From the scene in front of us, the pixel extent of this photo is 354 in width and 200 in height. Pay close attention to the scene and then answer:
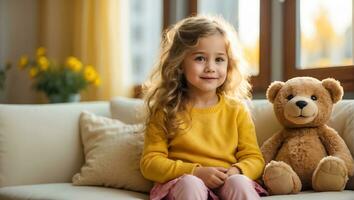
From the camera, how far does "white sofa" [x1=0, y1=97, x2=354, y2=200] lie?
234 cm

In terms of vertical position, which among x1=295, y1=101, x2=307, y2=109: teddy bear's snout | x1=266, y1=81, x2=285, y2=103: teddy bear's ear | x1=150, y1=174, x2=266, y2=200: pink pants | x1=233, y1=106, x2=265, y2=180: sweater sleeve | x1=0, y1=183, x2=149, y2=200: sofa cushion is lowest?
x1=0, y1=183, x2=149, y2=200: sofa cushion

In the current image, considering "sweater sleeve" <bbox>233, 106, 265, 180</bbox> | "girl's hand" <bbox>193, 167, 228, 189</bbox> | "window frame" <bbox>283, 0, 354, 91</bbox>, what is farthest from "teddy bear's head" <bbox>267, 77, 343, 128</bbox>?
"window frame" <bbox>283, 0, 354, 91</bbox>

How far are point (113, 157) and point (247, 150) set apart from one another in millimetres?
571

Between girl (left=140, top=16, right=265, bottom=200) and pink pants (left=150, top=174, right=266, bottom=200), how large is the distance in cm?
4

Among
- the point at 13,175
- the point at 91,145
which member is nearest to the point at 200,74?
the point at 91,145

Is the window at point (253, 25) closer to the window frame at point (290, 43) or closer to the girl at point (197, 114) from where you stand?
the window frame at point (290, 43)

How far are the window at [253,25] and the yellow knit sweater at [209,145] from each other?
47.6 inches

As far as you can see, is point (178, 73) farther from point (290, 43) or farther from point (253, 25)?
point (253, 25)

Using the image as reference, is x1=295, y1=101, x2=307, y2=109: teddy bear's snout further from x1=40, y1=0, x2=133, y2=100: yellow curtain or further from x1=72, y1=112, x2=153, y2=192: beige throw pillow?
x1=40, y1=0, x2=133, y2=100: yellow curtain

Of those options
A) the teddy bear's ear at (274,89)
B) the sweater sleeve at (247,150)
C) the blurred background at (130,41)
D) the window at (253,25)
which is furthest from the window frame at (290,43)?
the sweater sleeve at (247,150)

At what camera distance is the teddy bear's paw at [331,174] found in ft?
6.33

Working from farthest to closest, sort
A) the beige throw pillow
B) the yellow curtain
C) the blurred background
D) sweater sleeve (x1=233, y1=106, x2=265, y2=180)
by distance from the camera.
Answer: the yellow curtain
the blurred background
the beige throw pillow
sweater sleeve (x1=233, y1=106, x2=265, y2=180)

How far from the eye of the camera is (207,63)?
2.14 metres

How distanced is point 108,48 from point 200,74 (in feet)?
7.29
